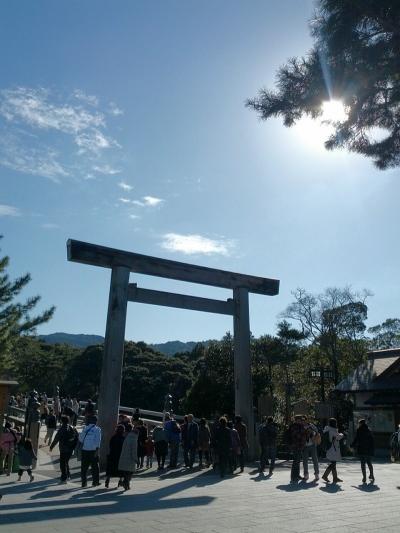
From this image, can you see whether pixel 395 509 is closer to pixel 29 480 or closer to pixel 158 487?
pixel 158 487

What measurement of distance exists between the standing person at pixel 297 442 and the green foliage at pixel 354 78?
6.43 m

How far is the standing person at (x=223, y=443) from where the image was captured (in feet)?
39.0

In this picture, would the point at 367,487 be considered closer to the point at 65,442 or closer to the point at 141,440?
the point at 141,440

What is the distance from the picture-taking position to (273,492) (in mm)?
9672

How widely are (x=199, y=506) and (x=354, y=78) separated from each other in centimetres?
785

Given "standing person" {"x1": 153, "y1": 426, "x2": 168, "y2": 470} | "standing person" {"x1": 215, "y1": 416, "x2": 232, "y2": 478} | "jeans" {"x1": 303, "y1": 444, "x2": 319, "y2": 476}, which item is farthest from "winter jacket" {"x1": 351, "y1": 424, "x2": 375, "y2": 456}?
"standing person" {"x1": 153, "y1": 426, "x2": 168, "y2": 470}

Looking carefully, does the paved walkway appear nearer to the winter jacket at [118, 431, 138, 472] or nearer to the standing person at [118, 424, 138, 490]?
the standing person at [118, 424, 138, 490]

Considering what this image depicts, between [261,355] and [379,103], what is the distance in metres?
28.8

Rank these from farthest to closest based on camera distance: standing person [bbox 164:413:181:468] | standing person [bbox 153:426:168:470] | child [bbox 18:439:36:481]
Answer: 1. standing person [bbox 164:413:181:468]
2. standing person [bbox 153:426:168:470]
3. child [bbox 18:439:36:481]

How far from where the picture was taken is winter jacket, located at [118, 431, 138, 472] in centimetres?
967

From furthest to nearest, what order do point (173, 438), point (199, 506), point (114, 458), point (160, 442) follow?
1. point (173, 438)
2. point (160, 442)
3. point (114, 458)
4. point (199, 506)

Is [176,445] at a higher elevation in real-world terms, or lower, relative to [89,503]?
higher

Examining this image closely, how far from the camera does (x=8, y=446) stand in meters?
11.4

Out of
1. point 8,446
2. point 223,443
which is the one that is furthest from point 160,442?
point 8,446
